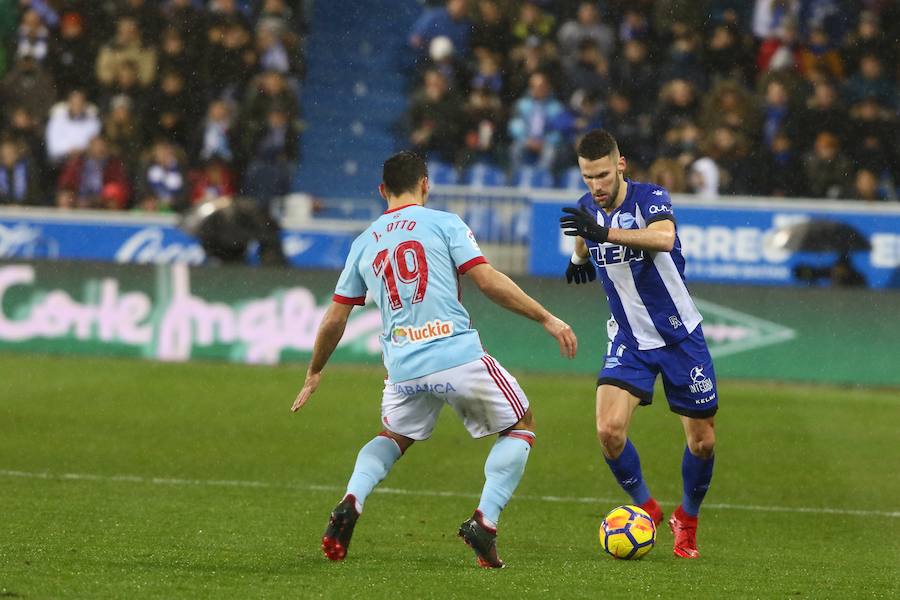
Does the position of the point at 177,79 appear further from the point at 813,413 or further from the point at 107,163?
the point at 813,413

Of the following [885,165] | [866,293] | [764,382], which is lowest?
[764,382]

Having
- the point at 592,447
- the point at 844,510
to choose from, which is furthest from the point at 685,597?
the point at 592,447

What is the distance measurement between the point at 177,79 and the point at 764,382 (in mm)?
9381

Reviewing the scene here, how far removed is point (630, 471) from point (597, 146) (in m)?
1.62

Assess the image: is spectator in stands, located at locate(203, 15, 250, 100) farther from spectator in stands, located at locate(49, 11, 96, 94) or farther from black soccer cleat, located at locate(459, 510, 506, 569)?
black soccer cleat, located at locate(459, 510, 506, 569)

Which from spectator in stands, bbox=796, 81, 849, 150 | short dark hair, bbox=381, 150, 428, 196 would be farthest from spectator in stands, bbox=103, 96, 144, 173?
short dark hair, bbox=381, 150, 428, 196

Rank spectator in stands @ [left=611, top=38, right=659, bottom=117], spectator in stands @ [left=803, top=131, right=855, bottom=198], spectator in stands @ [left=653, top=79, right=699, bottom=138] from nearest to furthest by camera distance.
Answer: spectator in stands @ [left=803, top=131, right=855, bottom=198], spectator in stands @ [left=653, top=79, right=699, bottom=138], spectator in stands @ [left=611, top=38, right=659, bottom=117]

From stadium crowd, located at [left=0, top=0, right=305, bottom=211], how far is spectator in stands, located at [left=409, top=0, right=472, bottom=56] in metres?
1.97

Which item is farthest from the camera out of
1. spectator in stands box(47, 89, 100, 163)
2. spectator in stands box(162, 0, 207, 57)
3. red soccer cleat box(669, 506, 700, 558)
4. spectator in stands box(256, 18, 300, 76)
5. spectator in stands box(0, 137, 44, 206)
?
spectator in stands box(256, 18, 300, 76)

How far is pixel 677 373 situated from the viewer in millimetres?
7332

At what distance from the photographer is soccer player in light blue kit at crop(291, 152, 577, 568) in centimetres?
639

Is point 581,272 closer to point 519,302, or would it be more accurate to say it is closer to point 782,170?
point 519,302

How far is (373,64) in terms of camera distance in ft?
72.6

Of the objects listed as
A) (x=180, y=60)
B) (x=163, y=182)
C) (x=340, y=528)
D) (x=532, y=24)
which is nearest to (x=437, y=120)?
(x=532, y=24)
